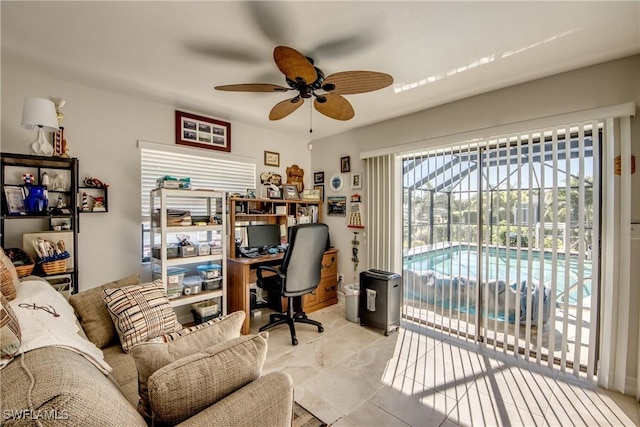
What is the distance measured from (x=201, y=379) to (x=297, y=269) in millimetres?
1903

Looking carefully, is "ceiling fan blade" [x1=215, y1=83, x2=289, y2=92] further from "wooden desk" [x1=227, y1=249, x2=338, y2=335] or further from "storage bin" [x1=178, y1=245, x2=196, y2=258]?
"wooden desk" [x1=227, y1=249, x2=338, y2=335]

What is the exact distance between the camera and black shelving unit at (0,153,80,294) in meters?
2.03

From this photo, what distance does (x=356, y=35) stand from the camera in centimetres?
177

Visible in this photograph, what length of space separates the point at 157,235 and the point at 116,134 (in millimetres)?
1055

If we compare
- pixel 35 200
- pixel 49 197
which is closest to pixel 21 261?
pixel 35 200

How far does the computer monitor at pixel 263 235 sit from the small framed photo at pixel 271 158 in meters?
0.91

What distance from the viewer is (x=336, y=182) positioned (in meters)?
4.00

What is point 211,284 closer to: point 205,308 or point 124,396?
point 205,308

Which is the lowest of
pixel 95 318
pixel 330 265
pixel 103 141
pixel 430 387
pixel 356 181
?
pixel 430 387

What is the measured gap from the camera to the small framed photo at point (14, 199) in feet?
6.46

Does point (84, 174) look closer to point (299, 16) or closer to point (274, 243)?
point (274, 243)

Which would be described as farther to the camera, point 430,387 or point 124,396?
point 430,387

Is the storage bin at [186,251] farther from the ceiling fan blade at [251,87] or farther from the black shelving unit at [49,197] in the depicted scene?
the ceiling fan blade at [251,87]

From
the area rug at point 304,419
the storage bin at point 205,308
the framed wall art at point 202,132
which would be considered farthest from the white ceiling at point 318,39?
the area rug at point 304,419
